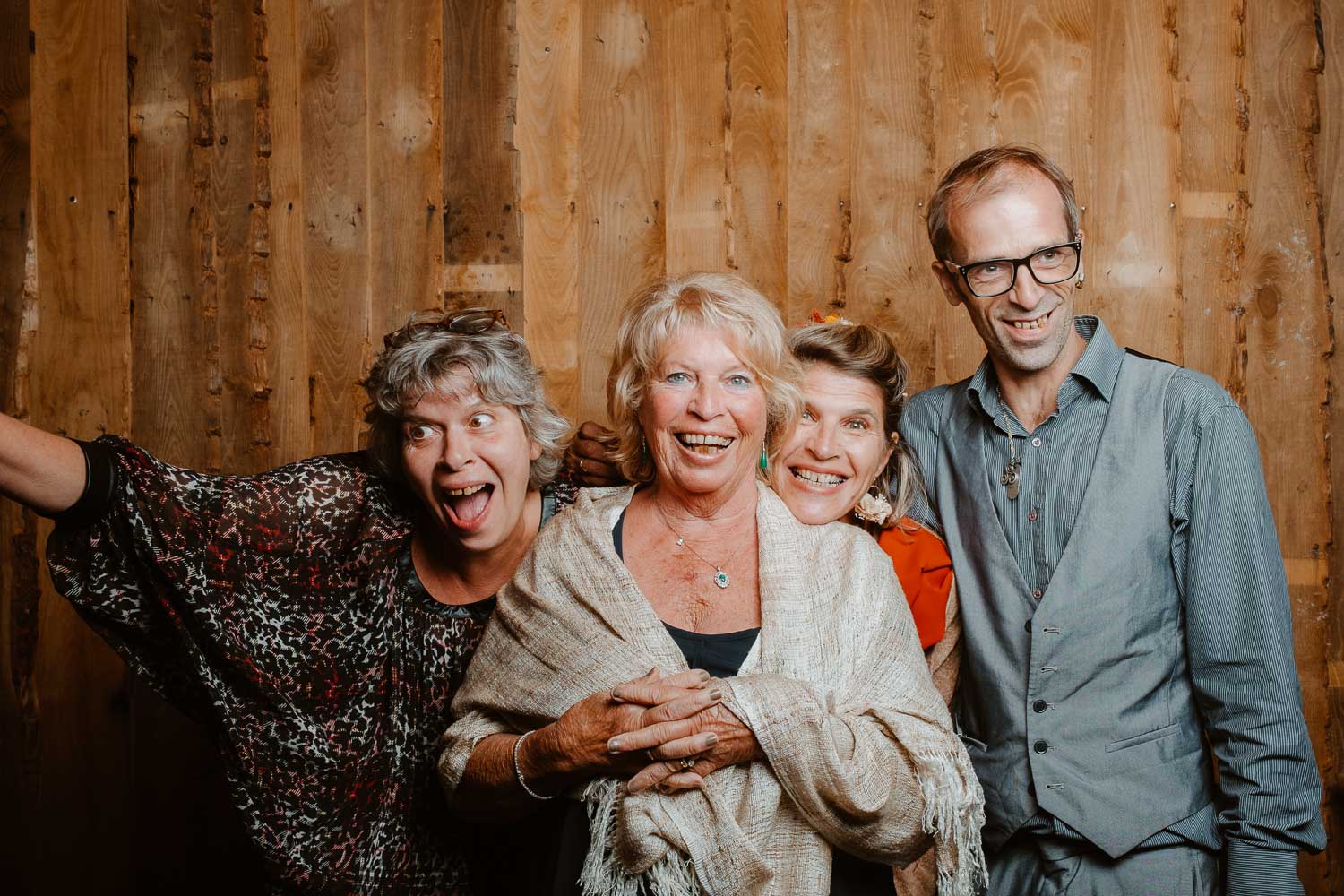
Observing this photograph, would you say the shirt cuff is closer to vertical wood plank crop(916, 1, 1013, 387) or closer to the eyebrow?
the eyebrow

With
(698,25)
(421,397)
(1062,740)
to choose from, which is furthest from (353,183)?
(1062,740)

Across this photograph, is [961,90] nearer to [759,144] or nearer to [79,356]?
[759,144]

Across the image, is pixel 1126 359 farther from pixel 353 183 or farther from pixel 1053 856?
pixel 353 183

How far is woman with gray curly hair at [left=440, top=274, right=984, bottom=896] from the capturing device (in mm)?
1588

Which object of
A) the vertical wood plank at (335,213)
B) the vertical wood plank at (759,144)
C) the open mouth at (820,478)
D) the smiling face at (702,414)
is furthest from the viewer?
the vertical wood plank at (335,213)

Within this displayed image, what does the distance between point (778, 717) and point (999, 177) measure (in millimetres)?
1100

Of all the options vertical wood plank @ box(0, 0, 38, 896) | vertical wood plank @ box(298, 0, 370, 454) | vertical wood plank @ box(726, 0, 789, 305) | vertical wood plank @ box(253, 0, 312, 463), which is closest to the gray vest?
vertical wood plank @ box(726, 0, 789, 305)

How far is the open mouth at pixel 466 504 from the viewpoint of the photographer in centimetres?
197

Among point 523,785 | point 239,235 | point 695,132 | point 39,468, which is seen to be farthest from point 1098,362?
point 239,235

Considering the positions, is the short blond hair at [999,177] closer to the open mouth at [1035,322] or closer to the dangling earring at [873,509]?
the open mouth at [1035,322]

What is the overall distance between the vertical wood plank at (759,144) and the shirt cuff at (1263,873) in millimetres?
1728

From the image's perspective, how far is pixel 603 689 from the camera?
1.70 meters

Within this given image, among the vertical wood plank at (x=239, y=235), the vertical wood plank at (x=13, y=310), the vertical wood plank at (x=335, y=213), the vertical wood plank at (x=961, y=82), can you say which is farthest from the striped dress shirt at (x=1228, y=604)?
the vertical wood plank at (x=13, y=310)

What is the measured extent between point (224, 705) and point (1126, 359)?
1.82 m
